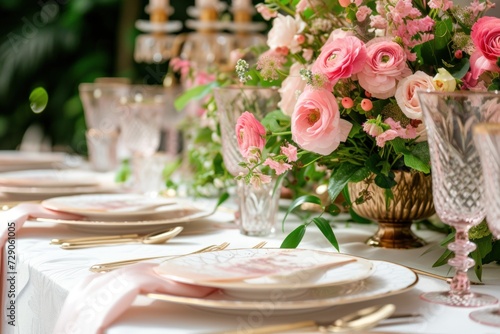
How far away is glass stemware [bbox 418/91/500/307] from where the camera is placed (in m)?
0.88

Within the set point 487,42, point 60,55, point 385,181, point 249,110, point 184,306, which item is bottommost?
point 184,306

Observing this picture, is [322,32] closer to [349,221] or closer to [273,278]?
[349,221]

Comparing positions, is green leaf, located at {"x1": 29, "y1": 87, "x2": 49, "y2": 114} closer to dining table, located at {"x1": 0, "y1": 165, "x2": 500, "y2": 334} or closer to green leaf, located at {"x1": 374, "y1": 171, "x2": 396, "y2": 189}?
dining table, located at {"x1": 0, "y1": 165, "x2": 500, "y2": 334}

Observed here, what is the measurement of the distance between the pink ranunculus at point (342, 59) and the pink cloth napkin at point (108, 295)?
0.39 meters

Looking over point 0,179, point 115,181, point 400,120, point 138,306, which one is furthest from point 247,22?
point 138,306

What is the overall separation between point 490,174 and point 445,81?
10.3 inches

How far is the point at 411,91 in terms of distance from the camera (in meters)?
1.12

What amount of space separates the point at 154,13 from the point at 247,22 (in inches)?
11.4

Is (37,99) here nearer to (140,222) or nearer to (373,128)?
(140,222)

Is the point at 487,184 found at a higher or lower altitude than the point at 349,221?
higher

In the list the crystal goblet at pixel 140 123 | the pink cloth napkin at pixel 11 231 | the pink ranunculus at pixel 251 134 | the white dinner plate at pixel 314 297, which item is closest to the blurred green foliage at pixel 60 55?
the crystal goblet at pixel 140 123

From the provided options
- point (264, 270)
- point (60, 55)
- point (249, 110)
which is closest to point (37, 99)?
point (249, 110)

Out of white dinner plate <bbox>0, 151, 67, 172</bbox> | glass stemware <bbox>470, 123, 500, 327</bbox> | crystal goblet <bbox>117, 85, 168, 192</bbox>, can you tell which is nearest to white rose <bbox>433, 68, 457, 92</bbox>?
glass stemware <bbox>470, 123, 500, 327</bbox>

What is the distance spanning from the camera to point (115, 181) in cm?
205
